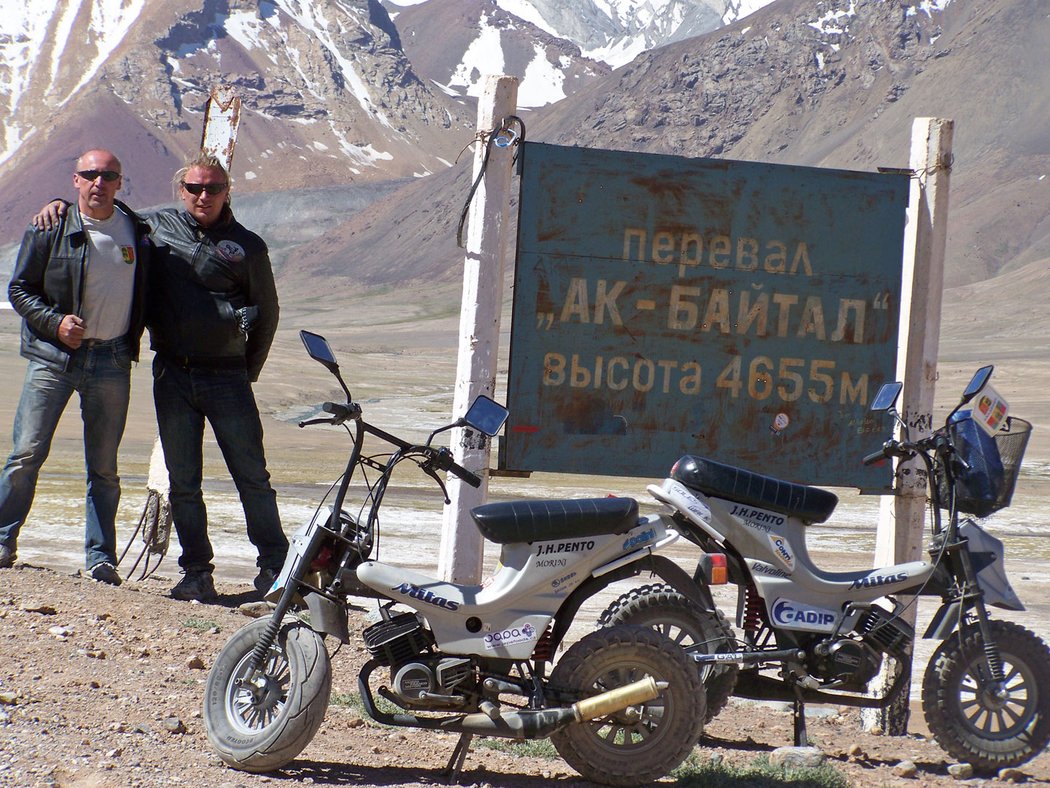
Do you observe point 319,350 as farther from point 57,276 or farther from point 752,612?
point 57,276

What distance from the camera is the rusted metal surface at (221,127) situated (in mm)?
7805

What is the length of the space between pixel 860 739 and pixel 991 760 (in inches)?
37.1

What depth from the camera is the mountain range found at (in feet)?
346

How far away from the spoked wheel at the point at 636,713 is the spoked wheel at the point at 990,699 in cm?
111

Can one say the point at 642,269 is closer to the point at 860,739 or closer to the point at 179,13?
the point at 860,739

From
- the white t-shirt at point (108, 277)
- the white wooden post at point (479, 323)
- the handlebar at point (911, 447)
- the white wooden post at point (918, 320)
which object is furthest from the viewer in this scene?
the white t-shirt at point (108, 277)

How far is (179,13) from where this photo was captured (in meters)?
167

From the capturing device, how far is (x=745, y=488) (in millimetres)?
4840

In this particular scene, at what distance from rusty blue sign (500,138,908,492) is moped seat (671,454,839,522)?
122cm

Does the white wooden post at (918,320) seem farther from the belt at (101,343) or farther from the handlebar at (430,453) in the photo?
the belt at (101,343)

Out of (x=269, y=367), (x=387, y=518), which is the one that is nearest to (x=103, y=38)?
(x=269, y=367)

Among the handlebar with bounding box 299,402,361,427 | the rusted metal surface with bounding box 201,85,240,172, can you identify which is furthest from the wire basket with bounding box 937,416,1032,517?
the rusted metal surface with bounding box 201,85,240,172

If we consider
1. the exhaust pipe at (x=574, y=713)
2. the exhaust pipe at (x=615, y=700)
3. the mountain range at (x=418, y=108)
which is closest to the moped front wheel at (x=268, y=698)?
the exhaust pipe at (x=574, y=713)

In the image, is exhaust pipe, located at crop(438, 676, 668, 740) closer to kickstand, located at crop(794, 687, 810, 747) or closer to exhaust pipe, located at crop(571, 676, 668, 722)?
exhaust pipe, located at crop(571, 676, 668, 722)
